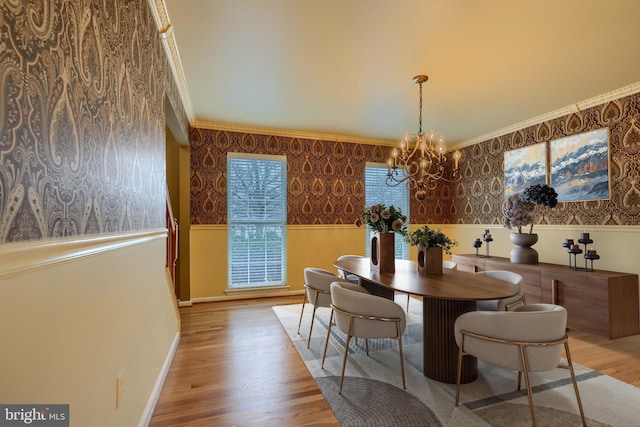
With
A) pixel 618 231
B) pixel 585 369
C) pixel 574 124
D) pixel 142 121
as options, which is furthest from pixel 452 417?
pixel 574 124

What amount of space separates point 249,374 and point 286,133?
11.8ft

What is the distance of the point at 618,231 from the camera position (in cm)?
326

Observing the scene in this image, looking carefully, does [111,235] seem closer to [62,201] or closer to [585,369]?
[62,201]

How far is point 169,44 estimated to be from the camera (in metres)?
2.39

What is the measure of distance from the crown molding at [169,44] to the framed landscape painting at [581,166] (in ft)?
15.2

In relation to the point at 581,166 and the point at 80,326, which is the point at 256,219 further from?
the point at 581,166

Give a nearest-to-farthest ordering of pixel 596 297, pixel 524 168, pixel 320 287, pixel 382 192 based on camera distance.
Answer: pixel 320 287, pixel 596 297, pixel 524 168, pixel 382 192

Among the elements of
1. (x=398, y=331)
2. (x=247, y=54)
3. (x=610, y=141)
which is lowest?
(x=398, y=331)

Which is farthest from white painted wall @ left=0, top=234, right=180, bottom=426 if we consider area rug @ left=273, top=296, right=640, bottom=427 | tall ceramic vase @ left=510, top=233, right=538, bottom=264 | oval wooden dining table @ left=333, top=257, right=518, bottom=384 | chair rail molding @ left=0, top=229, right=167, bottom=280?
tall ceramic vase @ left=510, top=233, right=538, bottom=264

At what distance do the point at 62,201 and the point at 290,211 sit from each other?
395 centimetres

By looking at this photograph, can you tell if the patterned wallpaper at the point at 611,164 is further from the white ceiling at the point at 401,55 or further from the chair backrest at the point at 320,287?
the chair backrest at the point at 320,287

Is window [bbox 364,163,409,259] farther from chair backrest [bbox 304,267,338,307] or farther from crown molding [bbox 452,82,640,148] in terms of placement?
chair backrest [bbox 304,267,338,307]

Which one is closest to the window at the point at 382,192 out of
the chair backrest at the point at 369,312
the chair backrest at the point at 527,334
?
the chair backrest at the point at 369,312

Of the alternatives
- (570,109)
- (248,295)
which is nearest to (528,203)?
(570,109)
